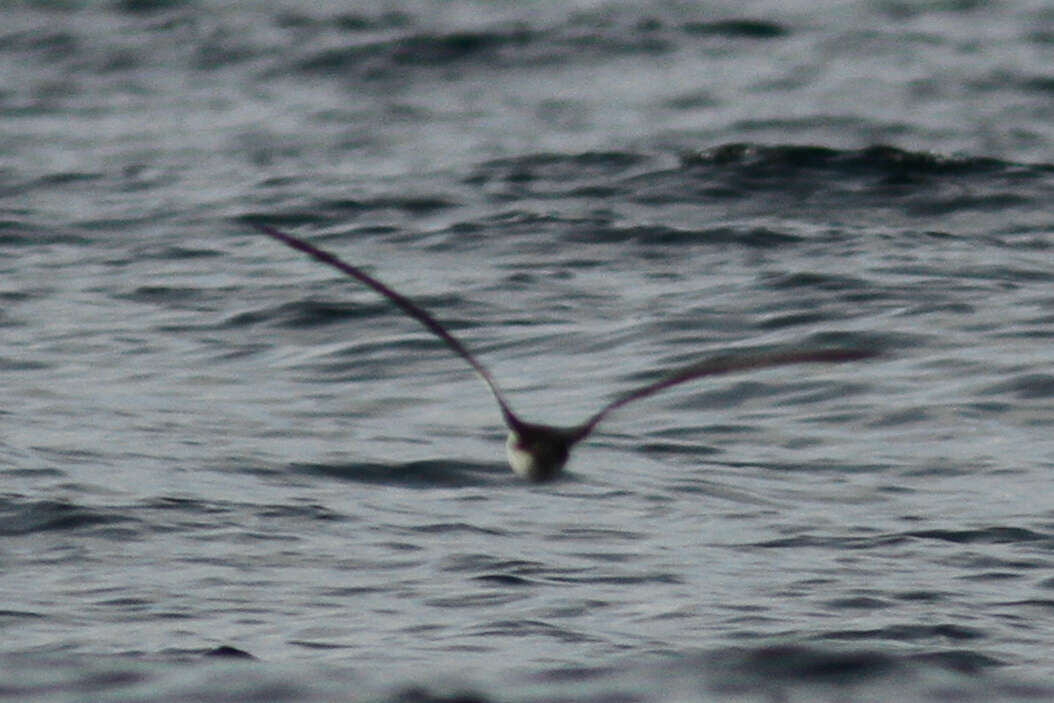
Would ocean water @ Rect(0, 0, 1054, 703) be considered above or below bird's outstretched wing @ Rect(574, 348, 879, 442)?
below

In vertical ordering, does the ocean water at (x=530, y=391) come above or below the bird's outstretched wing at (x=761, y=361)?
below

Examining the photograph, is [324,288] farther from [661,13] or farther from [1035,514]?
[661,13]

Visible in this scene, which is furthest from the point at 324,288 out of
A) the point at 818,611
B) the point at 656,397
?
the point at 818,611

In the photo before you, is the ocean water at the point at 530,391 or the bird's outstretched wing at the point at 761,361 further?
the ocean water at the point at 530,391

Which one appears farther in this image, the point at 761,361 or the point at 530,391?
the point at 530,391

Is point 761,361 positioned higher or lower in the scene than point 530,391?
higher

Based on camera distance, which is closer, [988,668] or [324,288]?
[988,668]

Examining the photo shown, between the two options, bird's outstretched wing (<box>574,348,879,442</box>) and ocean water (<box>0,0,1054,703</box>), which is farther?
ocean water (<box>0,0,1054,703</box>)

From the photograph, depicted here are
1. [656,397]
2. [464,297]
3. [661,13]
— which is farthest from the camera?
[661,13]
